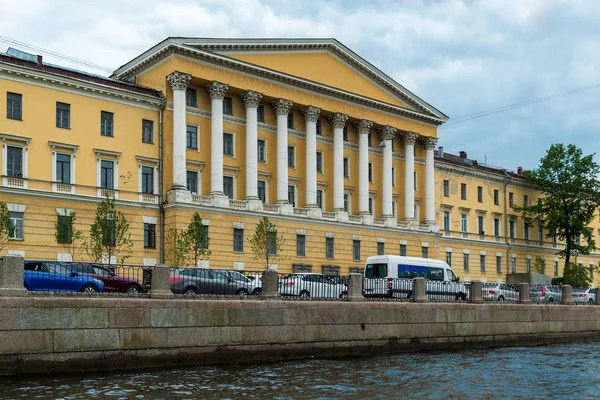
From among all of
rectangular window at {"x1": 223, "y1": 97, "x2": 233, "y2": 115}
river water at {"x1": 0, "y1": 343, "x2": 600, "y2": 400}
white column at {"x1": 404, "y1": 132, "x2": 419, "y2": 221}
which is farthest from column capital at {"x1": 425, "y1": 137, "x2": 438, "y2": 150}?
river water at {"x1": 0, "y1": 343, "x2": 600, "y2": 400}

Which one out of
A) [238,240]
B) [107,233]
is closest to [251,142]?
[238,240]

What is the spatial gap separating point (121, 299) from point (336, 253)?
32.7 meters

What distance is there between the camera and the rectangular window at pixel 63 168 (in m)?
40.0

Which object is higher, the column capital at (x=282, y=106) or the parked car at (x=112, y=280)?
the column capital at (x=282, y=106)

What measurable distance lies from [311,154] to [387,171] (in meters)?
7.71

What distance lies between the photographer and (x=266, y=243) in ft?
147

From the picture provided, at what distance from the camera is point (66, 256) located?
1547 inches

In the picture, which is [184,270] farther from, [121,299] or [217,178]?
[217,178]

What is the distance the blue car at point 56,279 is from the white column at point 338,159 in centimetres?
3103

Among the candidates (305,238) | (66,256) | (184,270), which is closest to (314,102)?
(305,238)

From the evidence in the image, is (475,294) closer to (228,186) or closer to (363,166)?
(228,186)

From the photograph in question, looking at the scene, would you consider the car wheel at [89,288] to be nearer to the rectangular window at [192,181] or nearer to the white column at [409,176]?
the rectangular window at [192,181]

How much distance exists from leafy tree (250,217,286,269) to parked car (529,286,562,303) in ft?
52.6

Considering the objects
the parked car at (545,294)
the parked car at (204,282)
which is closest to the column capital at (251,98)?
the parked car at (545,294)
